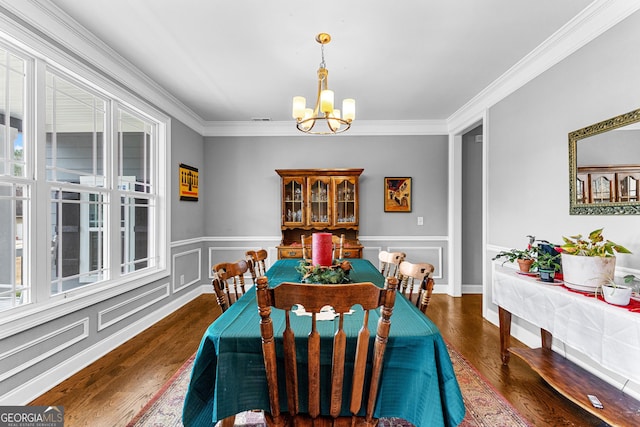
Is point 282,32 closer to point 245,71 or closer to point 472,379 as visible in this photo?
point 245,71

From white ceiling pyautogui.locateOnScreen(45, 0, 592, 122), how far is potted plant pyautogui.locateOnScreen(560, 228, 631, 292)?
162 centimetres

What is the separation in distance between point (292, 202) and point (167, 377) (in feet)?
8.58

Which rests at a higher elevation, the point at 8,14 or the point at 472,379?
the point at 8,14

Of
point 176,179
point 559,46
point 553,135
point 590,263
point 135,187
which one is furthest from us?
point 176,179

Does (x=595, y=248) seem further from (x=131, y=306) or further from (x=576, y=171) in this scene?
(x=131, y=306)

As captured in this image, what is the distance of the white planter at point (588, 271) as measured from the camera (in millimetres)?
1713

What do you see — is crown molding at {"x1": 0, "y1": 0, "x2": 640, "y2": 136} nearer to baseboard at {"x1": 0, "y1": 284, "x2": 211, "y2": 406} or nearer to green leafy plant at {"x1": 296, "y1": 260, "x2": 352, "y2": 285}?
baseboard at {"x1": 0, "y1": 284, "x2": 211, "y2": 406}

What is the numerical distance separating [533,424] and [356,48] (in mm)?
2884

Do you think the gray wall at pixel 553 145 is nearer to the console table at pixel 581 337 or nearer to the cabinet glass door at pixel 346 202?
the console table at pixel 581 337

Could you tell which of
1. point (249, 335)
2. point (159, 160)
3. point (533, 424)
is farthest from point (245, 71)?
point (533, 424)

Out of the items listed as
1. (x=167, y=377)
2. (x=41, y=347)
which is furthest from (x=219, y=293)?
(x=41, y=347)

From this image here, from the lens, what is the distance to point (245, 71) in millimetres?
2979

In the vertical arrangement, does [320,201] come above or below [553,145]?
below

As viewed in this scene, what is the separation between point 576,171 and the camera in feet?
7.46
